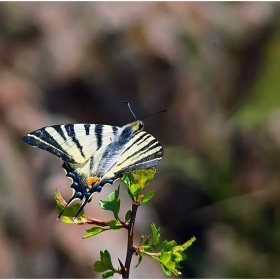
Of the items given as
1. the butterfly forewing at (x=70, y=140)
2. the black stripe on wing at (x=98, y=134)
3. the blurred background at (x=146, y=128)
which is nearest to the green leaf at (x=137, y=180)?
the butterfly forewing at (x=70, y=140)

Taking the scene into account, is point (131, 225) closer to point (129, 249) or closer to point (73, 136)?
point (129, 249)

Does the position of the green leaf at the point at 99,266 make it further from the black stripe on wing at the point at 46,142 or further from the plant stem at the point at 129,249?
the black stripe on wing at the point at 46,142

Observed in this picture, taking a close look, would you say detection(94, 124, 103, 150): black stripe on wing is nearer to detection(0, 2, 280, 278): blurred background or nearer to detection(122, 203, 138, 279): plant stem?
detection(122, 203, 138, 279): plant stem

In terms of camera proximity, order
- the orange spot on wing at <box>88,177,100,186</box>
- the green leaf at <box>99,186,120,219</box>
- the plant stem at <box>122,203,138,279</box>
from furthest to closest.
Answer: the orange spot on wing at <box>88,177,100,186</box> < the green leaf at <box>99,186,120,219</box> < the plant stem at <box>122,203,138,279</box>

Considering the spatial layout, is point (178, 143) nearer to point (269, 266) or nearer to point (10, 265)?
point (269, 266)

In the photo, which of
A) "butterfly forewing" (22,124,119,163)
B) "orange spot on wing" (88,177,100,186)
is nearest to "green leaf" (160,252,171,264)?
"orange spot on wing" (88,177,100,186)

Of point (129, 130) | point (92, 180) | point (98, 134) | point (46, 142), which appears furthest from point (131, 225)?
point (98, 134)

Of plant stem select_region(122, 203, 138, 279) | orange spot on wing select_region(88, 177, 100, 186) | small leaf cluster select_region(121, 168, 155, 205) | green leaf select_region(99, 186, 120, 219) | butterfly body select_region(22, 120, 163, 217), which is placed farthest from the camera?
orange spot on wing select_region(88, 177, 100, 186)
